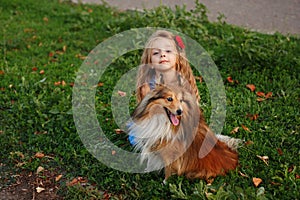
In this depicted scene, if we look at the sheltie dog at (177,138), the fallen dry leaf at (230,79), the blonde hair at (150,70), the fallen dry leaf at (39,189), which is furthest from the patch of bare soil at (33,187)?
the fallen dry leaf at (230,79)

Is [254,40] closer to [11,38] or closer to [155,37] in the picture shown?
[155,37]

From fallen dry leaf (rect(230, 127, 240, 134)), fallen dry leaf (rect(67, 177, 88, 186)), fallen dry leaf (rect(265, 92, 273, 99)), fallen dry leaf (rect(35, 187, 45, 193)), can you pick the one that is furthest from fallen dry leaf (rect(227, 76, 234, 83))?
fallen dry leaf (rect(35, 187, 45, 193))

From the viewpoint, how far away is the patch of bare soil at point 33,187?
3.62 meters

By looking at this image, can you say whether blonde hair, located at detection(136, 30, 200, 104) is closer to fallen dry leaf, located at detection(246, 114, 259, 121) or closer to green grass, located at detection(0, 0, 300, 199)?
green grass, located at detection(0, 0, 300, 199)

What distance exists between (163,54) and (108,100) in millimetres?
1727

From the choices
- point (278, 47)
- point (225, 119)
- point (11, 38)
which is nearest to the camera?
point (225, 119)

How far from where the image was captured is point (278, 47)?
528 cm

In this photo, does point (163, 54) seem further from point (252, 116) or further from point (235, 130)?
point (252, 116)

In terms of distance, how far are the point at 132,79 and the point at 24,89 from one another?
116 cm

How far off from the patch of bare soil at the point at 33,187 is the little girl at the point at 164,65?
1.10 m

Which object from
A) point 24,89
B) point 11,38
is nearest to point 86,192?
point 24,89

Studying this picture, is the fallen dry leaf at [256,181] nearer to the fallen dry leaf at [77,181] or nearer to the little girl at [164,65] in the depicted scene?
the little girl at [164,65]

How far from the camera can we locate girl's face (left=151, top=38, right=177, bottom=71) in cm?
314

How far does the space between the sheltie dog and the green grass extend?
13cm
